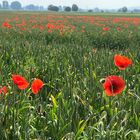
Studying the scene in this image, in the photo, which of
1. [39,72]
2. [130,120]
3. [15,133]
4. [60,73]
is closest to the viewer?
[15,133]

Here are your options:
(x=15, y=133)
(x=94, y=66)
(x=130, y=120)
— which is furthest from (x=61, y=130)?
(x=94, y=66)

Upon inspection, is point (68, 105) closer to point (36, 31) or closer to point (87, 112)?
point (87, 112)

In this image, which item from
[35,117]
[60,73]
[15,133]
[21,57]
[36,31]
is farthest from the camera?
[36,31]

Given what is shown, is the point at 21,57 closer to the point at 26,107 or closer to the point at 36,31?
the point at 26,107

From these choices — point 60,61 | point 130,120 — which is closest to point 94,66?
point 60,61

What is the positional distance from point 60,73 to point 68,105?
158cm

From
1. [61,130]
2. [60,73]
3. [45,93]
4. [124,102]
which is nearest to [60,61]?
[60,73]

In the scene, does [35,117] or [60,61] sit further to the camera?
[60,61]

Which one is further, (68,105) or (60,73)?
(60,73)

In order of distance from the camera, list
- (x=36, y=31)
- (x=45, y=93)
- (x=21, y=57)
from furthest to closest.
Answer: (x=36, y=31)
(x=21, y=57)
(x=45, y=93)

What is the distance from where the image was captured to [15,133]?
120 inches

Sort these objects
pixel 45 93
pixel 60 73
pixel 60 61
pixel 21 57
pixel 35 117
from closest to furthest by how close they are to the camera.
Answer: pixel 35 117, pixel 45 93, pixel 60 73, pixel 60 61, pixel 21 57

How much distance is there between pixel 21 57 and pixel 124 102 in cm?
349

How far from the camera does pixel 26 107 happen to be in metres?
3.63
